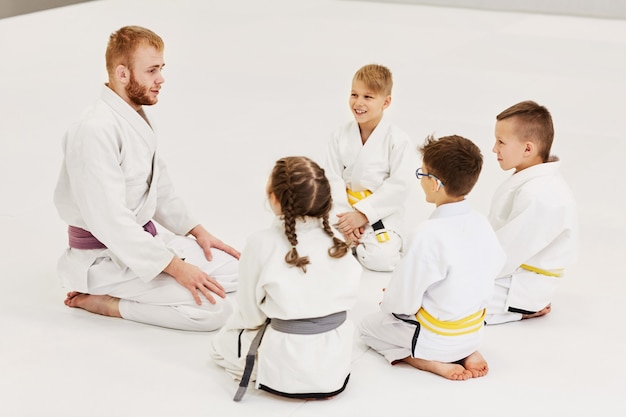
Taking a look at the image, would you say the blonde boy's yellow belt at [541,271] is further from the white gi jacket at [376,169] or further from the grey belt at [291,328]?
the grey belt at [291,328]

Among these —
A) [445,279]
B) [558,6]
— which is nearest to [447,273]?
[445,279]

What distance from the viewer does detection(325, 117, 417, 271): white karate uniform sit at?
3785 mm

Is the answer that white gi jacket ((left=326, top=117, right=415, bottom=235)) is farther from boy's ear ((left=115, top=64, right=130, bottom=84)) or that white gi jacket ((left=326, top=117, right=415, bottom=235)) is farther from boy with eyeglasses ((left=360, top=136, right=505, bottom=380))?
boy's ear ((left=115, top=64, right=130, bottom=84))

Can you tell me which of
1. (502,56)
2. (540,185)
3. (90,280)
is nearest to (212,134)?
(90,280)

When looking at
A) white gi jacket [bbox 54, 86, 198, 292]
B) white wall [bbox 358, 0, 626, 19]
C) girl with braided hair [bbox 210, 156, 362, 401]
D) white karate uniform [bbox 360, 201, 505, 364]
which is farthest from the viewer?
white wall [bbox 358, 0, 626, 19]

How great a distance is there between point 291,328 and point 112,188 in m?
0.81

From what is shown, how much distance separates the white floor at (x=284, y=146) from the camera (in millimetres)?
2805

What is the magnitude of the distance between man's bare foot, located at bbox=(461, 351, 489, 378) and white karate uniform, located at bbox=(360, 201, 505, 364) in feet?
0.08

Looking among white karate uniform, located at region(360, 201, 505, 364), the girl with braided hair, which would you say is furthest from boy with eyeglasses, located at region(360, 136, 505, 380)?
the girl with braided hair

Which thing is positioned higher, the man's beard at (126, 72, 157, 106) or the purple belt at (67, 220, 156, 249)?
the man's beard at (126, 72, 157, 106)

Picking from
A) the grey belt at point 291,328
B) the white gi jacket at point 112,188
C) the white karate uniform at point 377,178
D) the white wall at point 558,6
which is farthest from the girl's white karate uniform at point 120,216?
the white wall at point 558,6

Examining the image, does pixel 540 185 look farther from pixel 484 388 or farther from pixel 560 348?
pixel 484 388

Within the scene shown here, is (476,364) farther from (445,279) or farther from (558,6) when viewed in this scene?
(558,6)

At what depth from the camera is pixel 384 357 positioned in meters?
3.03
